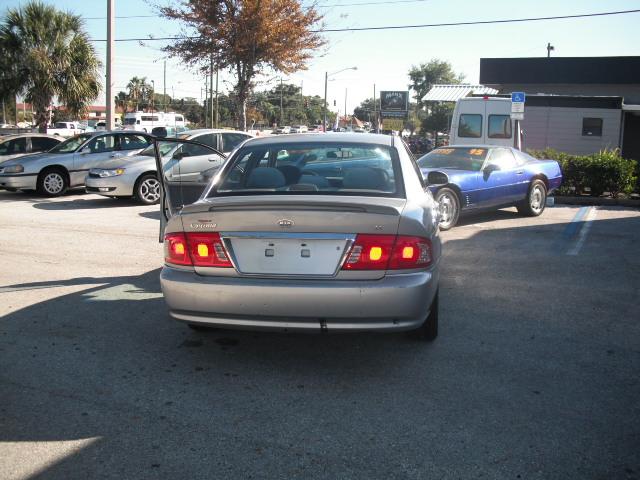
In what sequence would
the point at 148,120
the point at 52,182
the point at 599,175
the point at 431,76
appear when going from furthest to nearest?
1. the point at 431,76
2. the point at 148,120
3. the point at 599,175
4. the point at 52,182

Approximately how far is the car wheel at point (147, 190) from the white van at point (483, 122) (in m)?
9.22

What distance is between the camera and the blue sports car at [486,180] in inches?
412

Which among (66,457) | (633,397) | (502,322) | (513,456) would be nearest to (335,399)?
(513,456)

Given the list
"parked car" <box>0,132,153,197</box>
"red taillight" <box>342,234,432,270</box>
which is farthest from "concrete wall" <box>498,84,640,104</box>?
"red taillight" <box>342,234,432,270</box>

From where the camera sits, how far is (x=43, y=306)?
226 inches

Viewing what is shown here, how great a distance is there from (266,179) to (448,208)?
6.21m

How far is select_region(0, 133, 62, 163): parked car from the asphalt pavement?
10.5 metres

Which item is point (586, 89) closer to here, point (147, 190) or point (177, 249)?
point (147, 190)

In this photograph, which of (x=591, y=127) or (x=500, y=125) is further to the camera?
(x=591, y=127)

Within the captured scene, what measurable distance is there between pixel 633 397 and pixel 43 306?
4629 mm

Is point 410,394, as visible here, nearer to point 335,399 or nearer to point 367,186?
point 335,399

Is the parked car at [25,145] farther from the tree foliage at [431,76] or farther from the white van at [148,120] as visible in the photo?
the tree foliage at [431,76]

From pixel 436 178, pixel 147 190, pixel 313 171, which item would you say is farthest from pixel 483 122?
pixel 313 171

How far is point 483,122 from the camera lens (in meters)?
19.2
